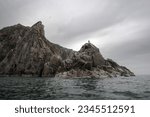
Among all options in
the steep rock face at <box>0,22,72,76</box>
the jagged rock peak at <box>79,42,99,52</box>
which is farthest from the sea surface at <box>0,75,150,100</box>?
the steep rock face at <box>0,22,72,76</box>

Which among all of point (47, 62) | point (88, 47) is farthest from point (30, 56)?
point (88, 47)

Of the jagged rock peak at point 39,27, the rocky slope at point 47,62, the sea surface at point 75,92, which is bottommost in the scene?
the sea surface at point 75,92

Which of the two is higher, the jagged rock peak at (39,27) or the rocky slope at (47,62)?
the jagged rock peak at (39,27)

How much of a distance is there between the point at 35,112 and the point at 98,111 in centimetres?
399

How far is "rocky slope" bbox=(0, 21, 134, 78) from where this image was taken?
352 feet

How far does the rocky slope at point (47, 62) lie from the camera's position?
107188 millimetres

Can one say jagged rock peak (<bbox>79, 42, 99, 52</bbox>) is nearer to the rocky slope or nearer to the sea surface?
the rocky slope

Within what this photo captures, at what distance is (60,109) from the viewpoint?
493 inches

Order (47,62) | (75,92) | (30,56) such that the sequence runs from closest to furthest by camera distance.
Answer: (75,92) < (47,62) < (30,56)

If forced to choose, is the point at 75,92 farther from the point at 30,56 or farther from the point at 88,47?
the point at 30,56

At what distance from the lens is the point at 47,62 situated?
137875mm

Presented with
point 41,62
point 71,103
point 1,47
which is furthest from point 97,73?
point 1,47

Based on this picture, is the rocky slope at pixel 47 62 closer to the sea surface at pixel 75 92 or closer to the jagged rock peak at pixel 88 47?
the jagged rock peak at pixel 88 47

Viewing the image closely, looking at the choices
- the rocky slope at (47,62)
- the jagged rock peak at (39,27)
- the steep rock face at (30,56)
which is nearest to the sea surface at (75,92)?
the rocky slope at (47,62)
